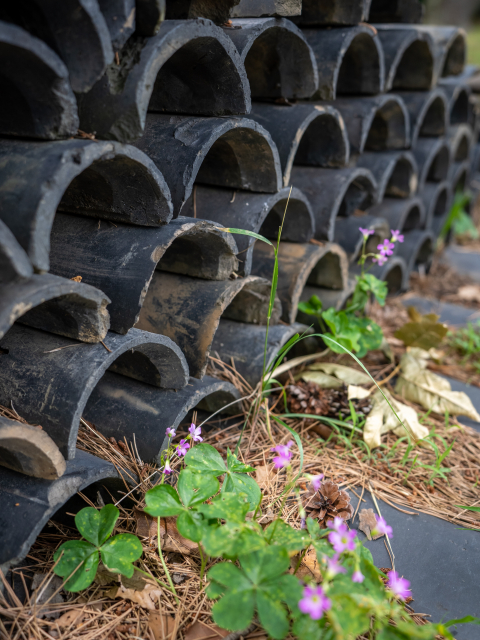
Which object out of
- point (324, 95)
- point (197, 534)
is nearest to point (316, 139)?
point (324, 95)

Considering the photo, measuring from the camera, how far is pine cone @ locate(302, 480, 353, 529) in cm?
138

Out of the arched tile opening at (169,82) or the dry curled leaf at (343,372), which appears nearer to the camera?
the arched tile opening at (169,82)

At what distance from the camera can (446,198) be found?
3988 millimetres

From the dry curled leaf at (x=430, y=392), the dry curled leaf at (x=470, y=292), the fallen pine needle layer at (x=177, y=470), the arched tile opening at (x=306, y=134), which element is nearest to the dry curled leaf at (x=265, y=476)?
the fallen pine needle layer at (x=177, y=470)

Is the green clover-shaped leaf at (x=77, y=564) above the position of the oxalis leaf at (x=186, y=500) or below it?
below

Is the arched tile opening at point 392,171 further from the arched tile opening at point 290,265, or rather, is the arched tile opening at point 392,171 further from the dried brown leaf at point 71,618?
the dried brown leaf at point 71,618

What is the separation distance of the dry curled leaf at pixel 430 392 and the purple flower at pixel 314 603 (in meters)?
1.26

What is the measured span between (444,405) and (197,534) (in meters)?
1.33

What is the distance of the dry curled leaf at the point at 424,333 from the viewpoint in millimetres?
2352

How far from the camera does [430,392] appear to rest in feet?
6.72

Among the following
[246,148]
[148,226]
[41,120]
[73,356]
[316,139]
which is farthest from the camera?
[316,139]

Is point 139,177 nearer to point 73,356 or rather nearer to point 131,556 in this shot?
point 73,356

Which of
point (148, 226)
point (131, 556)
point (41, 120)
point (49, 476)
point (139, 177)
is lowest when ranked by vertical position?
point (131, 556)

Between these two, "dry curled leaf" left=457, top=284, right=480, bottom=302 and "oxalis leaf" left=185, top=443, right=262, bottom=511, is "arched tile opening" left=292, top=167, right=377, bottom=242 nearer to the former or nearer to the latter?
"oxalis leaf" left=185, top=443, right=262, bottom=511
